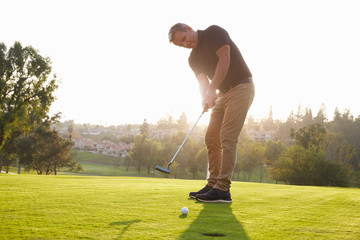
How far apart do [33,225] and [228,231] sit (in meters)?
1.46

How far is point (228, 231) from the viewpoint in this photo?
2271 millimetres

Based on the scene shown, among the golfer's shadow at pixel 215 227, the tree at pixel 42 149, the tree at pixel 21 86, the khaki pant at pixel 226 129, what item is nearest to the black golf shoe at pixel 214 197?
the khaki pant at pixel 226 129

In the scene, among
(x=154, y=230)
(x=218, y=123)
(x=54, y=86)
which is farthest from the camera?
(x=54, y=86)

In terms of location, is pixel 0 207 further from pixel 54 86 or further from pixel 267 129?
pixel 267 129

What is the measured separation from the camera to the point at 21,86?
3288 cm

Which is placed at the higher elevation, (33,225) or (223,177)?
(223,177)

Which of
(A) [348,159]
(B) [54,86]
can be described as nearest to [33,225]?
(B) [54,86]

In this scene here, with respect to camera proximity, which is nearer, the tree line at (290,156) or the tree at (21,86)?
the tree at (21,86)

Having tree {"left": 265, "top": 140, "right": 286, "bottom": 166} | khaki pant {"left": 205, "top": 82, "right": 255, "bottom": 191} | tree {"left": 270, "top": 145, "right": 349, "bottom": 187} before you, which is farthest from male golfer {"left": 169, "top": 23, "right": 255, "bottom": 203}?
tree {"left": 265, "top": 140, "right": 286, "bottom": 166}

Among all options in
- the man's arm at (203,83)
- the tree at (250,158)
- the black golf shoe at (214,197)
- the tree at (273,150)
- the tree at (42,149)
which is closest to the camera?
the black golf shoe at (214,197)

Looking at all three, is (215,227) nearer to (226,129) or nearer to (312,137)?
(226,129)

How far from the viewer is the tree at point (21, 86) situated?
32.0m

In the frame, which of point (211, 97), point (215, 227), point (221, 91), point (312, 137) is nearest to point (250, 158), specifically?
point (312, 137)

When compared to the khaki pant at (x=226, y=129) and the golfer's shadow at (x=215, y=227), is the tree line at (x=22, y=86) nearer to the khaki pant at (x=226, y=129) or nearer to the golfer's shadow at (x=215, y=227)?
the khaki pant at (x=226, y=129)
